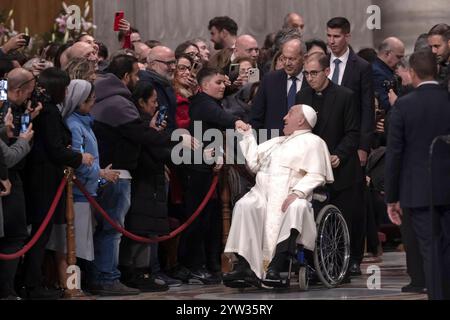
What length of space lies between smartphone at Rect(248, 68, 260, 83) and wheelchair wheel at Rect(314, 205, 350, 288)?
7.22ft

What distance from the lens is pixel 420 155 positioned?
11.1m

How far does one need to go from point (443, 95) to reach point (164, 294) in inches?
126

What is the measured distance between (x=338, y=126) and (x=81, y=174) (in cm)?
249

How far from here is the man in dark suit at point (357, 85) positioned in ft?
45.3

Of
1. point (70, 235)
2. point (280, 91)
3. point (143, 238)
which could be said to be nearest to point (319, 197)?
point (280, 91)

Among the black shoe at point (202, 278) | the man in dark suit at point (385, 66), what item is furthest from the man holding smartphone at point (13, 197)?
the man in dark suit at point (385, 66)

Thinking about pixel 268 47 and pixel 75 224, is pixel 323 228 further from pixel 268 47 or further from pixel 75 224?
pixel 268 47

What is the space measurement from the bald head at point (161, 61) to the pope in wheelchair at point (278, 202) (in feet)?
3.70

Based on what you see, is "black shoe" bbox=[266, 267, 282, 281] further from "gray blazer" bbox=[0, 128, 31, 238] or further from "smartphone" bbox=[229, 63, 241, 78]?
"smartphone" bbox=[229, 63, 241, 78]

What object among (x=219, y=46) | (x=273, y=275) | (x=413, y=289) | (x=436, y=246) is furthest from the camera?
(x=219, y=46)

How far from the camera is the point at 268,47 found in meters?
17.1

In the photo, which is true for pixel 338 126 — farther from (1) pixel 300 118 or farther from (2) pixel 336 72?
(2) pixel 336 72

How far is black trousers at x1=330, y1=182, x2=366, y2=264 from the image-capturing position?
1355 cm

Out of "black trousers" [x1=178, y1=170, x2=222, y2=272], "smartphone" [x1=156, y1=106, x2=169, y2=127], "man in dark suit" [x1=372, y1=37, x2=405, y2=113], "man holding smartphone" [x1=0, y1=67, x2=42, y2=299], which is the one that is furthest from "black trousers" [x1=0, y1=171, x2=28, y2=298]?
"man in dark suit" [x1=372, y1=37, x2=405, y2=113]
